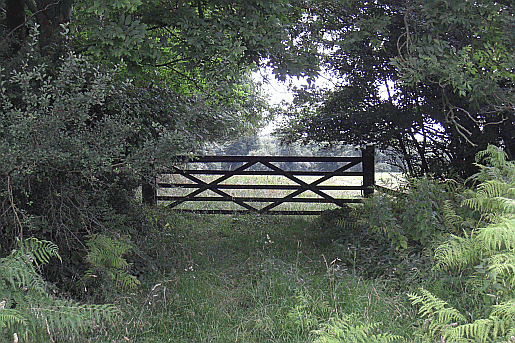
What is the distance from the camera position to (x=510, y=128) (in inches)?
225

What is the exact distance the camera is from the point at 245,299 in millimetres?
3842

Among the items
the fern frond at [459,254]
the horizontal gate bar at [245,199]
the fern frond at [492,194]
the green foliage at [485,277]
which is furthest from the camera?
the horizontal gate bar at [245,199]

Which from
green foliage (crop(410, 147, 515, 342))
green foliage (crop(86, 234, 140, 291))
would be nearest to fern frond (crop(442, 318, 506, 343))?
green foliage (crop(410, 147, 515, 342))

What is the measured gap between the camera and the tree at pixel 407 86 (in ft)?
15.1

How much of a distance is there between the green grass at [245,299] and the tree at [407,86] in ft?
7.93

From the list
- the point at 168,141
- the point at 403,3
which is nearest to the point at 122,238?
the point at 168,141

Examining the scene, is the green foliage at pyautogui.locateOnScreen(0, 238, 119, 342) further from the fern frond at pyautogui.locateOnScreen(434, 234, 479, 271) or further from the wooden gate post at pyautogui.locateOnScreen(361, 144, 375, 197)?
the wooden gate post at pyautogui.locateOnScreen(361, 144, 375, 197)

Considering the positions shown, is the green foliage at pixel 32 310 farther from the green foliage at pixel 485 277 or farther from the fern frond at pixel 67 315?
the green foliage at pixel 485 277

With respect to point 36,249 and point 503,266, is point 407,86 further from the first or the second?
point 36,249

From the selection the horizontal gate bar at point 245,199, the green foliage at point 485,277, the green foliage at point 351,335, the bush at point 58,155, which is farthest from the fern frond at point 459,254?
the horizontal gate bar at point 245,199

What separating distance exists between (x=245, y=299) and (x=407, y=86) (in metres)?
4.16

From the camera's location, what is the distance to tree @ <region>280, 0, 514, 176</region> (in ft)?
15.1

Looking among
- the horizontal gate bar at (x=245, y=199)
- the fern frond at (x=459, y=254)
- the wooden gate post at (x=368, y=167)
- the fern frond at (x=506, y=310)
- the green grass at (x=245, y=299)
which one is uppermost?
the wooden gate post at (x=368, y=167)

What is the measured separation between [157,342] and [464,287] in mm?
2692
